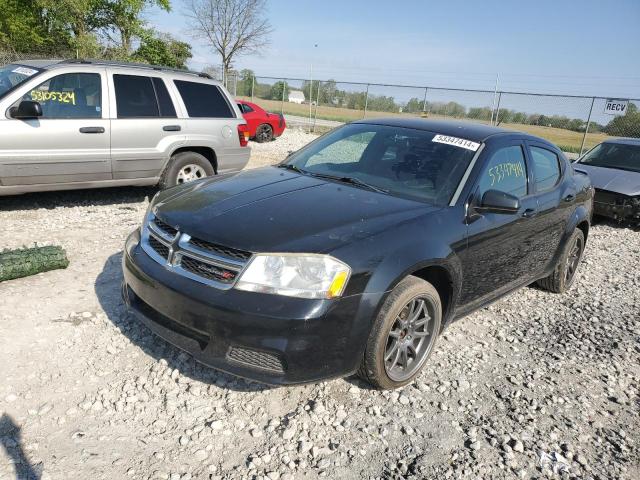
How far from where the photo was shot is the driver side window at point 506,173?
12.0 feet

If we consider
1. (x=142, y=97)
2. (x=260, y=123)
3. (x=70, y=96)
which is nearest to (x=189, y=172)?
(x=142, y=97)

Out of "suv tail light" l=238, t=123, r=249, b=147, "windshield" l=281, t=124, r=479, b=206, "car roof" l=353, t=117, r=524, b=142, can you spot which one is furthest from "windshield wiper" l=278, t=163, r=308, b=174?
"suv tail light" l=238, t=123, r=249, b=147

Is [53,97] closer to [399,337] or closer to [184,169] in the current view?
[184,169]

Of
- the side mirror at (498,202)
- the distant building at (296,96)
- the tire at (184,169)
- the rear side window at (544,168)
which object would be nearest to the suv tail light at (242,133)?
the tire at (184,169)

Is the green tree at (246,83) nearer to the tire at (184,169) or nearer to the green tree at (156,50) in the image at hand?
the green tree at (156,50)

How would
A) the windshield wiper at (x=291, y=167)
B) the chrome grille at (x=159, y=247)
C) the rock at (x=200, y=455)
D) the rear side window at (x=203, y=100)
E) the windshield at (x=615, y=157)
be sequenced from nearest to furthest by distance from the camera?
the rock at (x=200, y=455) → the chrome grille at (x=159, y=247) → the windshield wiper at (x=291, y=167) → the rear side window at (x=203, y=100) → the windshield at (x=615, y=157)

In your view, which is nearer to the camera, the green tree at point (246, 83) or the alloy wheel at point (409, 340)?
the alloy wheel at point (409, 340)

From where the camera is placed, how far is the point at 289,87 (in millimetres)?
24656

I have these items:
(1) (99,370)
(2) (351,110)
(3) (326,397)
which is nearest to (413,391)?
(3) (326,397)

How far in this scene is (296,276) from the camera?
2.61 metres

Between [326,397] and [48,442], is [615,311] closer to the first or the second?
[326,397]

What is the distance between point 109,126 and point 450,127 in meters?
4.25

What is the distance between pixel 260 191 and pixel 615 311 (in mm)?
3857

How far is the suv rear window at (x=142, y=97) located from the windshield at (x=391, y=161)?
309 cm
